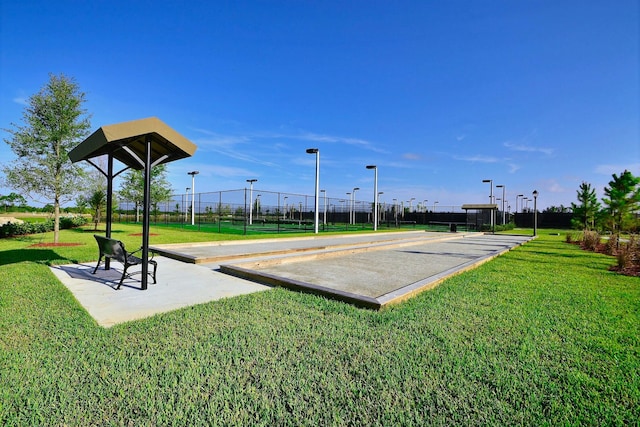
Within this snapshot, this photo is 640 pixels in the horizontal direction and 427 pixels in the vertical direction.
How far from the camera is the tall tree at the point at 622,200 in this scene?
45.6ft

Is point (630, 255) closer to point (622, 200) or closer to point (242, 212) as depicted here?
point (622, 200)

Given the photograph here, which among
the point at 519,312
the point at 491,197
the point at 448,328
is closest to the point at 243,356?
the point at 448,328

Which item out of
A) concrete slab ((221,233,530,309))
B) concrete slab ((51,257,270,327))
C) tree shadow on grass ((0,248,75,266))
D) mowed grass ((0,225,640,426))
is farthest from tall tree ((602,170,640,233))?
tree shadow on grass ((0,248,75,266))

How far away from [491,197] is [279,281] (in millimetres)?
32652

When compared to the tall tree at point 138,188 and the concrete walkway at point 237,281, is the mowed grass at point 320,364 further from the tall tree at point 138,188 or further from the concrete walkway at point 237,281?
the tall tree at point 138,188

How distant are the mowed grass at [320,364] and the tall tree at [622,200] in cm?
1369

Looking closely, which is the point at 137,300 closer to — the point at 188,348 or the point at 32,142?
the point at 188,348

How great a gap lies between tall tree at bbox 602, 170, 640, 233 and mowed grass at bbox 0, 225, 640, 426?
13.7m

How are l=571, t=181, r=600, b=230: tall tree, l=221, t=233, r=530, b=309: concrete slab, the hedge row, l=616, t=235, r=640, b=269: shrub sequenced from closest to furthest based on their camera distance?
l=221, t=233, r=530, b=309: concrete slab < l=616, t=235, r=640, b=269: shrub < the hedge row < l=571, t=181, r=600, b=230: tall tree

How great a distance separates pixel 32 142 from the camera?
36.8 feet

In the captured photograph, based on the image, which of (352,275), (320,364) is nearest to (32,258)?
(352,275)

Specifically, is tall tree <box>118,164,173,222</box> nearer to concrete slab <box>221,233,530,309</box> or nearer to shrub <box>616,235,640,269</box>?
concrete slab <box>221,233,530,309</box>

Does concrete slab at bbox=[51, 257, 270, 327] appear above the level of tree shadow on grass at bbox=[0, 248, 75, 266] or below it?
below

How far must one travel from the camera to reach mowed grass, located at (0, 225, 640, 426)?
202 cm
